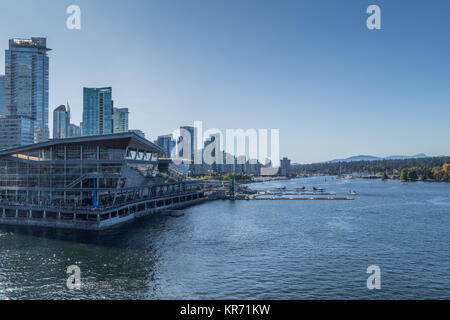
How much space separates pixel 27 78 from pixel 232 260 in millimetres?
198488

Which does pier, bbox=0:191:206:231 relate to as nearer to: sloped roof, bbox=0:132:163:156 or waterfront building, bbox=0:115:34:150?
sloped roof, bbox=0:132:163:156

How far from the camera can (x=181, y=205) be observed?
96.4 meters

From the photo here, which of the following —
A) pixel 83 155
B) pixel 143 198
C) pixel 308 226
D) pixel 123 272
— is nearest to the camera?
pixel 123 272

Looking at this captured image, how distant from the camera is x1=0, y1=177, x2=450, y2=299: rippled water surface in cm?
2941

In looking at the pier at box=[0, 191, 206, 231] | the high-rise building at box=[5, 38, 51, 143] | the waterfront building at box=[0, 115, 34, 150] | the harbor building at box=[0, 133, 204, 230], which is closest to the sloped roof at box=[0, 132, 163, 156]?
the harbor building at box=[0, 133, 204, 230]

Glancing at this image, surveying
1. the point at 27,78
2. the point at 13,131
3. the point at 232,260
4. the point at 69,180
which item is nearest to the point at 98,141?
the point at 69,180

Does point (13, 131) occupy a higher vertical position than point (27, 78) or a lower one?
lower

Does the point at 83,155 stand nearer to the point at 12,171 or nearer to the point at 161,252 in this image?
the point at 12,171

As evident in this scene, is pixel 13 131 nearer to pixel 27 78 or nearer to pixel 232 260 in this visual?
pixel 27 78

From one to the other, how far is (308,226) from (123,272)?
39.0 meters

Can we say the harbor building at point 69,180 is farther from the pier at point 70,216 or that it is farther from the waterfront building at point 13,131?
the waterfront building at point 13,131

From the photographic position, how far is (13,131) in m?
162
